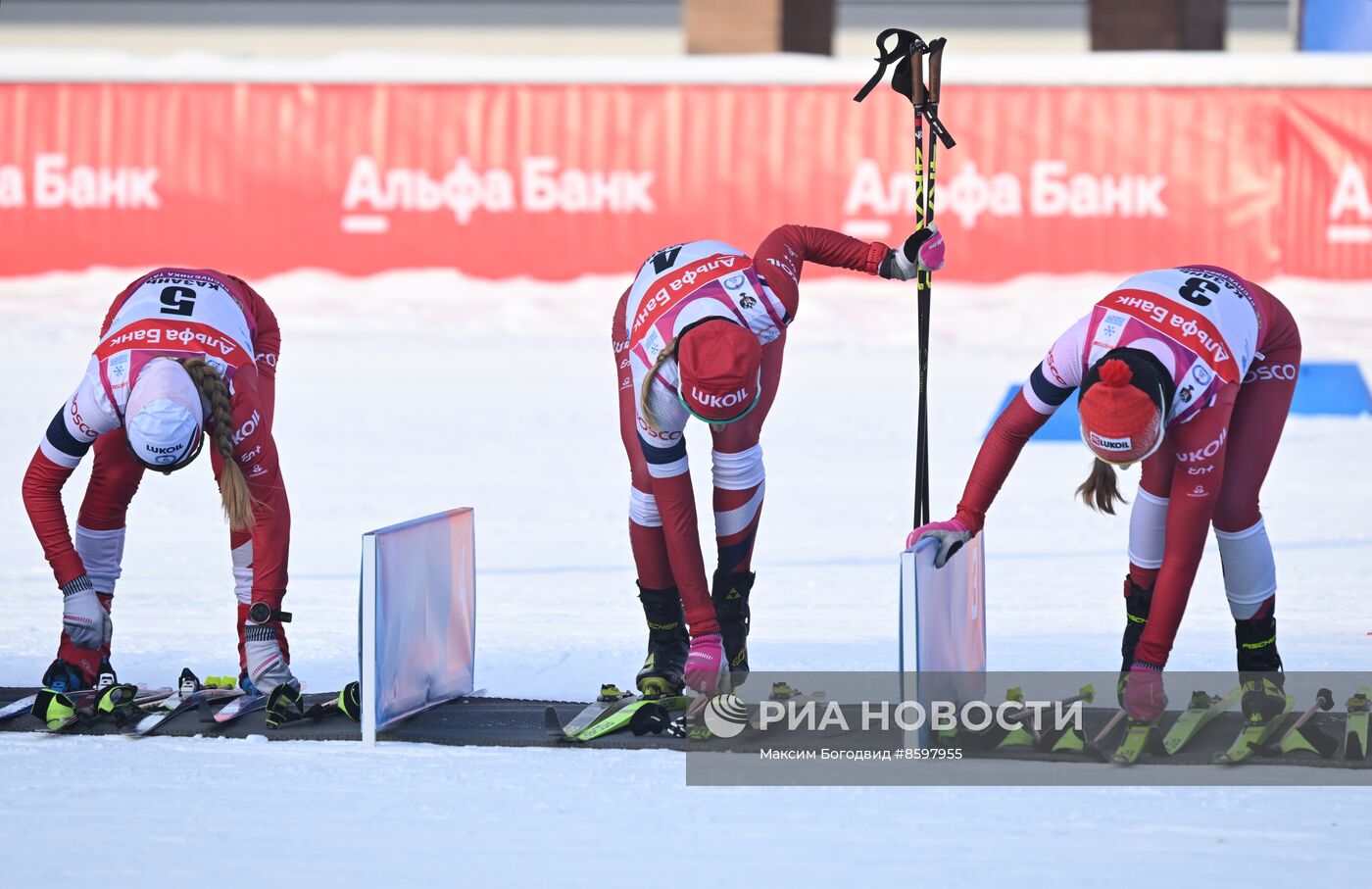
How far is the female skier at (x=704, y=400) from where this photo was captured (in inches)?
198

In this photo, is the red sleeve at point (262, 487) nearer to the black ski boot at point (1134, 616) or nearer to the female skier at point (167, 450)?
the female skier at point (167, 450)

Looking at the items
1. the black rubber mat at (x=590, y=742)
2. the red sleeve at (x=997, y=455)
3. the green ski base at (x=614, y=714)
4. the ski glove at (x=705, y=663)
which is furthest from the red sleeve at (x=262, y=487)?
the red sleeve at (x=997, y=455)

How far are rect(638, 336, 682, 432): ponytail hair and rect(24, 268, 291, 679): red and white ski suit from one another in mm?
1240

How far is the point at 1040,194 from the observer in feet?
51.2

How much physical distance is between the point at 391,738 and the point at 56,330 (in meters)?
12.2

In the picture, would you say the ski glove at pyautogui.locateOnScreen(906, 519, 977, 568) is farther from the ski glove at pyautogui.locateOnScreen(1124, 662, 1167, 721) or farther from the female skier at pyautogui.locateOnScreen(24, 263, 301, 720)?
the female skier at pyautogui.locateOnScreen(24, 263, 301, 720)

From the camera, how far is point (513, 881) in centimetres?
394

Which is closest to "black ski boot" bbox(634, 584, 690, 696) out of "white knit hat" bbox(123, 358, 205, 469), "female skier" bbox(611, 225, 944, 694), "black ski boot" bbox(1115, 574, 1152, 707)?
"female skier" bbox(611, 225, 944, 694)

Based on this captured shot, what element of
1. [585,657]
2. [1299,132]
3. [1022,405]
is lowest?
[585,657]

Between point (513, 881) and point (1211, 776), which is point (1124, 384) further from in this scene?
point (513, 881)

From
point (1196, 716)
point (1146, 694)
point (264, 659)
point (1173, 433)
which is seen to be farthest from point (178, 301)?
point (1196, 716)

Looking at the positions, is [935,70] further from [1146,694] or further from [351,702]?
[351,702]

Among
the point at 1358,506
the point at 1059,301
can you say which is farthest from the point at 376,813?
the point at 1059,301

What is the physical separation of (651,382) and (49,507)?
6.37ft
